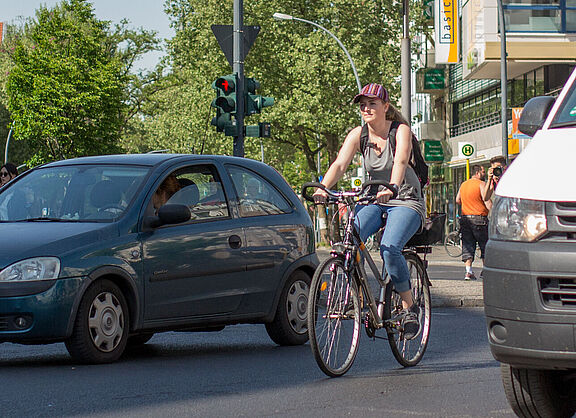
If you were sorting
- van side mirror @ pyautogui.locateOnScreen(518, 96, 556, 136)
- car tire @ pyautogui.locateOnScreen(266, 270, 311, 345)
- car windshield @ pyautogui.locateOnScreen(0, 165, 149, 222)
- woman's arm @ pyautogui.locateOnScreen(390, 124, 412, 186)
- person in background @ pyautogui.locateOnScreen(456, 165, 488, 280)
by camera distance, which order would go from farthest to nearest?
person in background @ pyautogui.locateOnScreen(456, 165, 488, 280) < car tire @ pyautogui.locateOnScreen(266, 270, 311, 345) < car windshield @ pyautogui.locateOnScreen(0, 165, 149, 222) < woman's arm @ pyautogui.locateOnScreen(390, 124, 412, 186) < van side mirror @ pyautogui.locateOnScreen(518, 96, 556, 136)

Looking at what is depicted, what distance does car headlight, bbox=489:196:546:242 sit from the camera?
16.3ft

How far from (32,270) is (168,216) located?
1148 mm

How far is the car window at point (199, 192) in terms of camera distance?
936cm

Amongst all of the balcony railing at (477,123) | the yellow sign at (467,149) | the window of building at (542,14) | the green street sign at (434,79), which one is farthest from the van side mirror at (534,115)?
the green street sign at (434,79)

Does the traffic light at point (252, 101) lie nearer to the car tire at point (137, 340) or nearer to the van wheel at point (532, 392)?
the car tire at point (137, 340)

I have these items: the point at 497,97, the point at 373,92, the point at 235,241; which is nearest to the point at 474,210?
the point at 235,241

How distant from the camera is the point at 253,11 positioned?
46750mm

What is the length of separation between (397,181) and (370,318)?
0.91 m

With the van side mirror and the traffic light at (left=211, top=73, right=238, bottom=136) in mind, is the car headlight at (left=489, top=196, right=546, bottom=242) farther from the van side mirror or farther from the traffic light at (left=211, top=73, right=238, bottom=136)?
Result: the traffic light at (left=211, top=73, right=238, bottom=136)

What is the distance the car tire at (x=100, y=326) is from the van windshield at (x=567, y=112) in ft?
12.3

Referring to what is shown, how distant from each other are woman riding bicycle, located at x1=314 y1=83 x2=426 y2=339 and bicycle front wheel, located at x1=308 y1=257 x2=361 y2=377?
0.44m

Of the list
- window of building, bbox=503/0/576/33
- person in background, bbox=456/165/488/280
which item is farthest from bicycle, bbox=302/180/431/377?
window of building, bbox=503/0/576/33

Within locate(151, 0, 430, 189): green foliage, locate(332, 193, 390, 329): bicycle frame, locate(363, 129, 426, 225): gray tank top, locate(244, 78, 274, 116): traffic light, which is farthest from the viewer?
locate(151, 0, 430, 189): green foliage

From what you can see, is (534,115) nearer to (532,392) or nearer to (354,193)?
(532,392)
